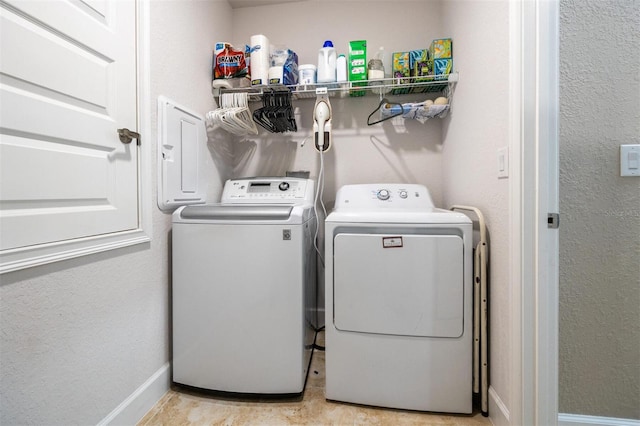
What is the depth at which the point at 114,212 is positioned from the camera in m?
1.00

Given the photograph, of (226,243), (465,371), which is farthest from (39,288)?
(465,371)

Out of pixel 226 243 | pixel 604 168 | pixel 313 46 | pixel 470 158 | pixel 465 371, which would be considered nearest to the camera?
pixel 604 168

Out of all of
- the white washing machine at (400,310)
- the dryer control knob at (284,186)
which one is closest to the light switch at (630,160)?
the white washing machine at (400,310)

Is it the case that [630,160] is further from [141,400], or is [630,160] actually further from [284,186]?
[141,400]

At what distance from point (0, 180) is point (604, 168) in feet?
6.51

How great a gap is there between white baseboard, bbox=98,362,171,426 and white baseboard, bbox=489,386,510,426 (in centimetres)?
151

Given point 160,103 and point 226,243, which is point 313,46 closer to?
point 160,103

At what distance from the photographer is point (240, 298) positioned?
119 centimetres

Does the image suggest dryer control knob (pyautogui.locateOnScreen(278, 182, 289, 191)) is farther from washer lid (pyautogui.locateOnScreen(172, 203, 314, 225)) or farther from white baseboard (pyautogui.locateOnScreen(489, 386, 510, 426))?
white baseboard (pyautogui.locateOnScreen(489, 386, 510, 426))

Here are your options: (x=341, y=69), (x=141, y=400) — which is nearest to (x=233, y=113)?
(x=341, y=69)

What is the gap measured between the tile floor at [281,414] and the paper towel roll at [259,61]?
5.92ft

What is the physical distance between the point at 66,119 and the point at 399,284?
1383 millimetres

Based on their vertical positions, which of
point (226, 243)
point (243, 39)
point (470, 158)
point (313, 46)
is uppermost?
point (243, 39)

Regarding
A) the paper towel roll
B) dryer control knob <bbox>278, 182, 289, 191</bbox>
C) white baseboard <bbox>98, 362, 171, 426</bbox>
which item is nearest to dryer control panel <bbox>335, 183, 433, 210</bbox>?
dryer control knob <bbox>278, 182, 289, 191</bbox>
